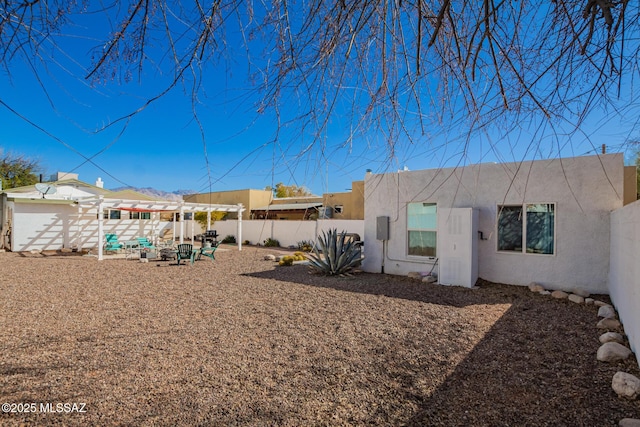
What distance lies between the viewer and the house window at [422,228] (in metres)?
10.1

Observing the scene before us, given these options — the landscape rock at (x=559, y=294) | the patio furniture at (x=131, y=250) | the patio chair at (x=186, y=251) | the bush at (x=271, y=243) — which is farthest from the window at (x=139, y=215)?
the landscape rock at (x=559, y=294)

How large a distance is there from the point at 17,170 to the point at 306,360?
32727 millimetres

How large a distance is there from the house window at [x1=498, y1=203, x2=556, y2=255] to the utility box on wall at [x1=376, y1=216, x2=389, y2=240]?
124 inches

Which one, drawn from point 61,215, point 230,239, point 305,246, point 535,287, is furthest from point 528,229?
point 61,215

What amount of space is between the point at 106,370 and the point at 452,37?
467 centimetres

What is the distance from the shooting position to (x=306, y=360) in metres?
4.18

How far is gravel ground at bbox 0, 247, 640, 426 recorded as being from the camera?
3.00 m

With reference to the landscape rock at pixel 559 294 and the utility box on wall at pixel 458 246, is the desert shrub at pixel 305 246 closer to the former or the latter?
the utility box on wall at pixel 458 246

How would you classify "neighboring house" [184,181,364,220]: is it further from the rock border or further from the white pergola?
the rock border

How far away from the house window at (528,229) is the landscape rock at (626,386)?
5229mm

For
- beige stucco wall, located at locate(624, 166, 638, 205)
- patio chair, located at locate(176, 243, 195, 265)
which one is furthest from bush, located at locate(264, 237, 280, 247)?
beige stucco wall, located at locate(624, 166, 638, 205)

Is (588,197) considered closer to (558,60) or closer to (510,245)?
(510,245)

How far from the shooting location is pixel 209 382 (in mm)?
3551

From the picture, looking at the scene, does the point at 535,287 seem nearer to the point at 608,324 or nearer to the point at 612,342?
the point at 608,324
